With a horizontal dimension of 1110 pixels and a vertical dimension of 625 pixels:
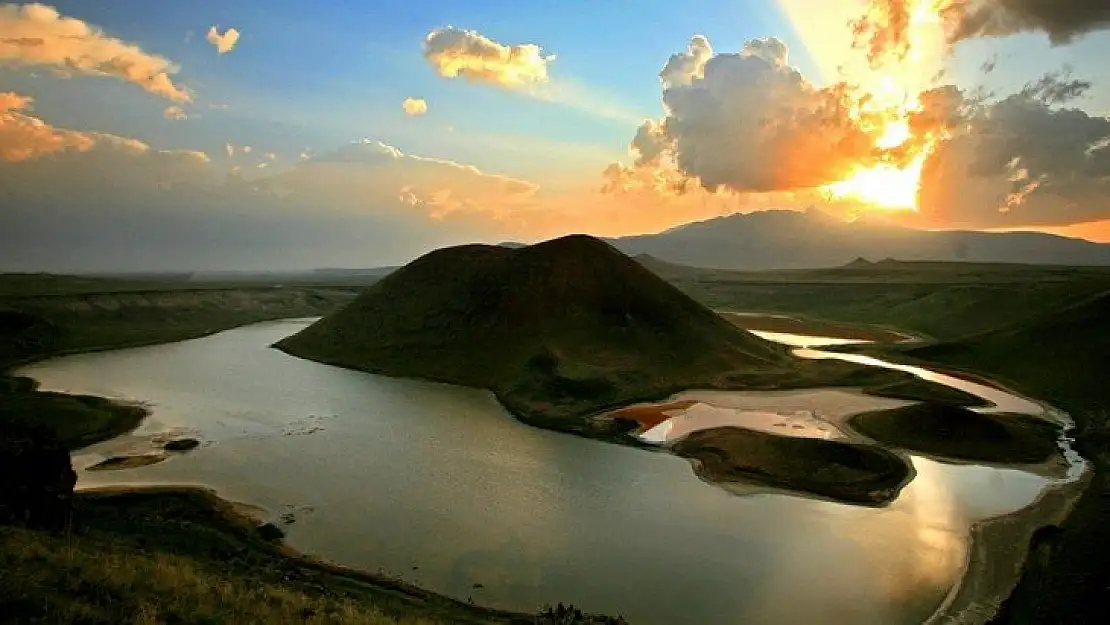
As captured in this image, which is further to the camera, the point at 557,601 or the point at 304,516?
the point at 304,516

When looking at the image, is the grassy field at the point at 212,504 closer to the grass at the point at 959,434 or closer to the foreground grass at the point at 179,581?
the foreground grass at the point at 179,581

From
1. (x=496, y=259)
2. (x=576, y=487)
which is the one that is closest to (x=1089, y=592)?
(x=576, y=487)

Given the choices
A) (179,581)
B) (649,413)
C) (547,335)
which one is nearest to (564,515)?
(179,581)

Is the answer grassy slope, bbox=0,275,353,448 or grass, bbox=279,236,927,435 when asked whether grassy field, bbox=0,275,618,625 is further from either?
grass, bbox=279,236,927,435

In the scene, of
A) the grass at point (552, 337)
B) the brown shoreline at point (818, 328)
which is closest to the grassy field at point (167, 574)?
the grass at point (552, 337)

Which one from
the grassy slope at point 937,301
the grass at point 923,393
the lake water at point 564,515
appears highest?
the grassy slope at point 937,301

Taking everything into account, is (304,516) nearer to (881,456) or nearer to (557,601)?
(557,601)

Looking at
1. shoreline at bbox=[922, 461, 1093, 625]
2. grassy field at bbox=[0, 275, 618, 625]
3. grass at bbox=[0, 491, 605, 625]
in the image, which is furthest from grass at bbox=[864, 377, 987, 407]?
grass at bbox=[0, 491, 605, 625]
